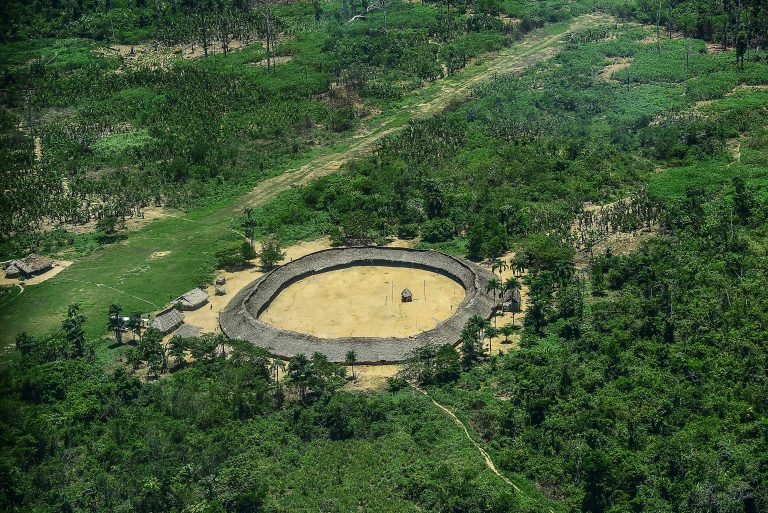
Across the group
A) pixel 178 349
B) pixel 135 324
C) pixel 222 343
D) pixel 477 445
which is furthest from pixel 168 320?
pixel 477 445

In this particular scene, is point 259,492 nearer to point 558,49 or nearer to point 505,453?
point 505,453

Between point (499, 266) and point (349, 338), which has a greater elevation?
point (499, 266)

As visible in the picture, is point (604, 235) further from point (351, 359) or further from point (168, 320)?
point (168, 320)

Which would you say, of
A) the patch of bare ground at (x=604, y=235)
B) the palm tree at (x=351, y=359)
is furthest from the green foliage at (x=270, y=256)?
the patch of bare ground at (x=604, y=235)

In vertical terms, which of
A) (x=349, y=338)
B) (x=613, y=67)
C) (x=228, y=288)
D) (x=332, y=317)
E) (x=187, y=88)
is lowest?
(x=332, y=317)

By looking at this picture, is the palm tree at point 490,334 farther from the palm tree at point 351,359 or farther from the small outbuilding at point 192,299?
the small outbuilding at point 192,299

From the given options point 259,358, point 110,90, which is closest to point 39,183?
point 110,90

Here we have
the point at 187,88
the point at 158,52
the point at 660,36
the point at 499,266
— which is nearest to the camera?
the point at 499,266

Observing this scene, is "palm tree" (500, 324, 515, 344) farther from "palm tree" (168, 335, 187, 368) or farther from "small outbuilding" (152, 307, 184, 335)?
"small outbuilding" (152, 307, 184, 335)
